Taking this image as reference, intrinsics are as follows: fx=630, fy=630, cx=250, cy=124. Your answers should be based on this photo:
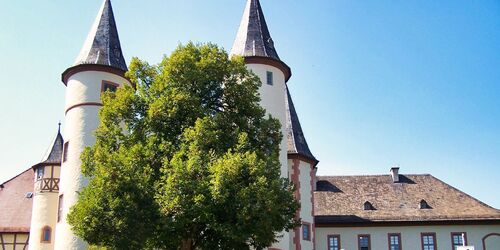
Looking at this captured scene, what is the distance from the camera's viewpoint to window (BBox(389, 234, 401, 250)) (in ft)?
146

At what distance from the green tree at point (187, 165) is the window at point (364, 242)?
Result: 68.4 feet

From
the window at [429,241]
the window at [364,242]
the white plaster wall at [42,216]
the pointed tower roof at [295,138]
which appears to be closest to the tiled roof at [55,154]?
the white plaster wall at [42,216]

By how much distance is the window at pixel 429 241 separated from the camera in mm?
44531

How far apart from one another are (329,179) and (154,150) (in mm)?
25802

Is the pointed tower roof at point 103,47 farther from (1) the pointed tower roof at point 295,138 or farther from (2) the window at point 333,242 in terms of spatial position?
(2) the window at point 333,242

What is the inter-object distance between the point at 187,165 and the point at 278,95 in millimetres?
12083

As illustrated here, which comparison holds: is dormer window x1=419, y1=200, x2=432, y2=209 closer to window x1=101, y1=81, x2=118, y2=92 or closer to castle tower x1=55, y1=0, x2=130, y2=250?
A: castle tower x1=55, y1=0, x2=130, y2=250

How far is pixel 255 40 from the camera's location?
35031 mm

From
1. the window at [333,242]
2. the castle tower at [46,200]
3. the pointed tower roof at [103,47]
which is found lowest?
the window at [333,242]

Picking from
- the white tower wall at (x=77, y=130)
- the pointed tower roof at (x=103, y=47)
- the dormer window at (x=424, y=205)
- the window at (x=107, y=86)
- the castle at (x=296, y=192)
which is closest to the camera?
the white tower wall at (x=77, y=130)

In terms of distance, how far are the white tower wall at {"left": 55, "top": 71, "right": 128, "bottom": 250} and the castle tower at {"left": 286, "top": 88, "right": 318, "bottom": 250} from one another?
36.5 feet

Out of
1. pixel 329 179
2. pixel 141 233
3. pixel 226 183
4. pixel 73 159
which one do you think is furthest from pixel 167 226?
pixel 329 179

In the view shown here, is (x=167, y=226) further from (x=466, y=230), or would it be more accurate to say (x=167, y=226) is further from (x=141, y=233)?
(x=466, y=230)

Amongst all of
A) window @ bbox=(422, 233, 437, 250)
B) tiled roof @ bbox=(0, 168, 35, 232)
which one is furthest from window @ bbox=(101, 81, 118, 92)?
window @ bbox=(422, 233, 437, 250)
